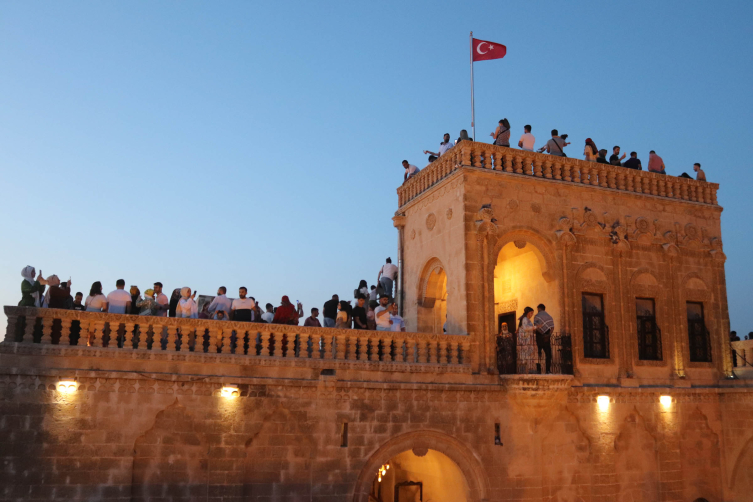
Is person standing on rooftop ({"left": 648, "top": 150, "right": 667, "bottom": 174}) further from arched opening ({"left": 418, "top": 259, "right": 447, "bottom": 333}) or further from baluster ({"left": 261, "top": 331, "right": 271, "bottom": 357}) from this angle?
baluster ({"left": 261, "top": 331, "right": 271, "bottom": 357})

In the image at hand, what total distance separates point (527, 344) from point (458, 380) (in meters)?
1.57

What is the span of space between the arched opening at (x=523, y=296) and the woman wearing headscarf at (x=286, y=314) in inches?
163

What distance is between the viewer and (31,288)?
1029cm

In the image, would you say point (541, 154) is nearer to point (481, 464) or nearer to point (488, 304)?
point (488, 304)

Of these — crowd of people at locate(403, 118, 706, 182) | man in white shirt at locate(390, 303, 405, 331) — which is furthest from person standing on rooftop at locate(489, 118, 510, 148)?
man in white shirt at locate(390, 303, 405, 331)

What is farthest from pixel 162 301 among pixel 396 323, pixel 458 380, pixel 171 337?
pixel 458 380

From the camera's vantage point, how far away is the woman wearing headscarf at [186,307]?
11.1 meters

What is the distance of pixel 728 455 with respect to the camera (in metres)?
14.7

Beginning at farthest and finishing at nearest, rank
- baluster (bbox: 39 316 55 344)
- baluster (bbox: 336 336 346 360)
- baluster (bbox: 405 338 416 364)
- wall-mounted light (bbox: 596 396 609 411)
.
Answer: wall-mounted light (bbox: 596 396 609 411) < baluster (bbox: 405 338 416 364) < baluster (bbox: 336 336 346 360) < baluster (bbox: 39 316 55 344)

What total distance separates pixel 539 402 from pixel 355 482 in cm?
396

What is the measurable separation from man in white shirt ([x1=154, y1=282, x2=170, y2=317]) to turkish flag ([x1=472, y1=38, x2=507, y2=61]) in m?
8.78

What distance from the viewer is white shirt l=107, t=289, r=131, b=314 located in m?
10.8

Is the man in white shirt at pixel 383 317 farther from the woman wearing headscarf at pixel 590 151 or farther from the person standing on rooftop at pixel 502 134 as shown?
the woman wearing headscarf at pixel 590 151

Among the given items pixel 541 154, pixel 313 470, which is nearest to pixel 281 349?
pixel 313 470
